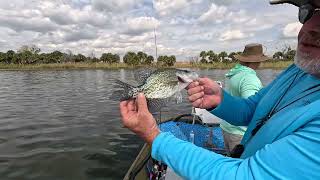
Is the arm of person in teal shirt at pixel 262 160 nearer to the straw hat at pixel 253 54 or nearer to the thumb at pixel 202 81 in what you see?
the thumb at pixel 202 81

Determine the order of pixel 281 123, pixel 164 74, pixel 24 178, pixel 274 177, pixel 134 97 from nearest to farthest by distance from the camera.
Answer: pixel 274 177 → pixel 281 123 → pixel 134 97 → pixel 164 74 → pixel 24 178

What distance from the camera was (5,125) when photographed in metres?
15.0

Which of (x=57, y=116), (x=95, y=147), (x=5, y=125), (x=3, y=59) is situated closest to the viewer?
(x=95, y=147)

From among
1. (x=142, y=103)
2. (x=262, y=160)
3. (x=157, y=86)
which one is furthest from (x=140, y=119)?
(x=262, y=160)

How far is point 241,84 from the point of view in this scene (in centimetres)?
582

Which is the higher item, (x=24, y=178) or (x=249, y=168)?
(x=249, y=168)

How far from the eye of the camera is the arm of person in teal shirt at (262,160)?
1.82m

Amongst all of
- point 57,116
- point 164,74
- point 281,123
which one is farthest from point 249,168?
point 57,116

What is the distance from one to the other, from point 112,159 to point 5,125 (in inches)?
265

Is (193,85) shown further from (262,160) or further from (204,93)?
(262,160)

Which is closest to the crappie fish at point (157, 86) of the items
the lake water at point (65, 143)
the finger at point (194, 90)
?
the finger at point (194, 90)

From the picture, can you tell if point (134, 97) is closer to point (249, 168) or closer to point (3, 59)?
point (249, 168)

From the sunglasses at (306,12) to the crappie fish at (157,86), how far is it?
3.21 ft

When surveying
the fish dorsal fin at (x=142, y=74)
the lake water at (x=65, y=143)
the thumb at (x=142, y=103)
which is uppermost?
the fish dorsal fin at (x=142, y=74)
